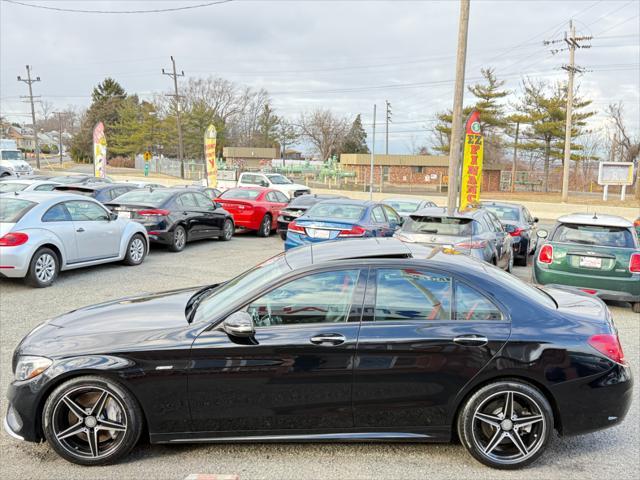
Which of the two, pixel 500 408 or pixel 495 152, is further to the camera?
pixel 495 152

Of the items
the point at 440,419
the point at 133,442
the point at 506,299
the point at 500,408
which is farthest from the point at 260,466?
the point at 506,299

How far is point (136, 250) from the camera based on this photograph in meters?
11.0

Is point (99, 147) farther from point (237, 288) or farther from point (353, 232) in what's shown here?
point (237, 288)

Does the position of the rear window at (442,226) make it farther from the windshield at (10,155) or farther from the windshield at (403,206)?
the windshield at (10,155)

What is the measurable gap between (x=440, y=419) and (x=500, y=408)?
417mm

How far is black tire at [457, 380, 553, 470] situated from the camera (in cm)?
366

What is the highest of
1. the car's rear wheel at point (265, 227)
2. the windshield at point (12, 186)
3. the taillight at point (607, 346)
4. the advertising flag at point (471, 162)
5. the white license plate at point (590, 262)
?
the advertising flag at point (471, 162)

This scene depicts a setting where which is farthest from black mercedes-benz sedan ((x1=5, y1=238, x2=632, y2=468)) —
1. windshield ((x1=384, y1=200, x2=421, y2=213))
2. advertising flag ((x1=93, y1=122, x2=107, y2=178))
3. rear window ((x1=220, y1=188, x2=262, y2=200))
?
advertising flag ((x1=93, y1=122, x2=107, y2=178))

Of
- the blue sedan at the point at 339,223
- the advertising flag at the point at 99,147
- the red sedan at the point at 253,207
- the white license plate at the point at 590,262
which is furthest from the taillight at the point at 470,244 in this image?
the advertising flag at the point at 99,147

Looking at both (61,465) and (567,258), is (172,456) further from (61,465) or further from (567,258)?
(567,258)

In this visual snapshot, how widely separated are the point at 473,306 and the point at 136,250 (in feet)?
28.5

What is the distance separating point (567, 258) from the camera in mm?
8359

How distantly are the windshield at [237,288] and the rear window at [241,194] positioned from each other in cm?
1258

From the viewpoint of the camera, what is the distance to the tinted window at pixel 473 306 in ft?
12.3
